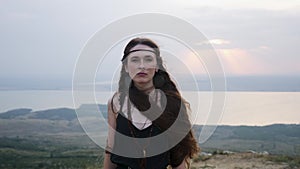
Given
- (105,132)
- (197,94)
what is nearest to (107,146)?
(105,132)

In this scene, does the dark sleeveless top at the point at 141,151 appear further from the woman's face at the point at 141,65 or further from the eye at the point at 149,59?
the eye at the point at 149,59

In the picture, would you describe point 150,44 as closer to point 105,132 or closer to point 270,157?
point 105,132

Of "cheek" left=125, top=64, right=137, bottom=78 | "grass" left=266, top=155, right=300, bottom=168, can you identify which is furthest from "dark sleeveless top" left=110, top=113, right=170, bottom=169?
"grass" left=266, top=155, right=300, bottom=168

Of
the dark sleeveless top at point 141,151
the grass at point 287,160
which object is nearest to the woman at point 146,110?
the dark sleeveless top at point 141,151

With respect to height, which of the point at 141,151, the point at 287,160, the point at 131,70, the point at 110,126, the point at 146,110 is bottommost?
the point at 287,160

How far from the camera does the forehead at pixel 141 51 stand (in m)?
2.54

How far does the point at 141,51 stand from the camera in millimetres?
2547

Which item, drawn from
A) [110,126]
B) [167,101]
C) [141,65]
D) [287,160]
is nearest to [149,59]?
[141,65]

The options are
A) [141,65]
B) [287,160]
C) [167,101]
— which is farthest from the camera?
[287,160]

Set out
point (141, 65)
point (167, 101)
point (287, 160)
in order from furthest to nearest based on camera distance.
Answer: point (287, 160)
point (167, 101)
point (141, 65)

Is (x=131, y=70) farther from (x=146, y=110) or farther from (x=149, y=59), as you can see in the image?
(x=146, y=110)

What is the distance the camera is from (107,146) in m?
2.68

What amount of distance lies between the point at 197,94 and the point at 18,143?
40217 millimetres

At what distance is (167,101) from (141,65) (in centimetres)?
29
